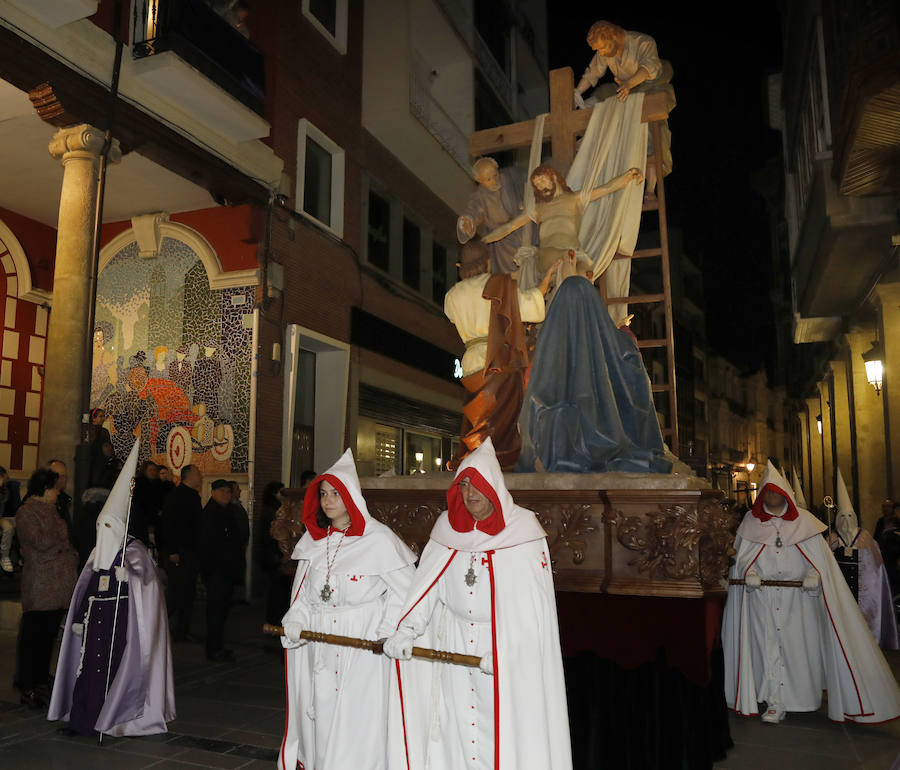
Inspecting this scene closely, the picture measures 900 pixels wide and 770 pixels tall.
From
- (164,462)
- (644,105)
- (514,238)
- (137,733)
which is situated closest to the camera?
(137,733)

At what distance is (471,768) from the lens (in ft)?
13.3

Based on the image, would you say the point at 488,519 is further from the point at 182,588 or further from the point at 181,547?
the point at 182,588

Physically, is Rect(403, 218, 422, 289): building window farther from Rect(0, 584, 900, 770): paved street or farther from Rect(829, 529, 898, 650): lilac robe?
Rect(0, 584, 900, 770): paved street

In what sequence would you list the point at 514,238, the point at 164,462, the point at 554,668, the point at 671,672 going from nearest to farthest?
the point at 554,668 → the point at 671,672 → the point at 514,238 → the point at 164,462

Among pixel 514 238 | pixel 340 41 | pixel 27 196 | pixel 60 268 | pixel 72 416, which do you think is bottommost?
pixel 72 416

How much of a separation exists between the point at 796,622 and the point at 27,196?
13401mm

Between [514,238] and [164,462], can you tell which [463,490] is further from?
[164,462]

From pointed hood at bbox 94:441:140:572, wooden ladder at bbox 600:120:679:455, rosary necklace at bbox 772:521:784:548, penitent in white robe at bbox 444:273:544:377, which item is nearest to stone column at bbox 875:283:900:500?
rosary necklace at bbox 772:521:784:548

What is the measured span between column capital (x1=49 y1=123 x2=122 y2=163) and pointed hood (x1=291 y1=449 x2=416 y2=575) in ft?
25.0

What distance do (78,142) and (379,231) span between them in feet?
25.5

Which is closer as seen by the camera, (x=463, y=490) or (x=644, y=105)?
(x=463, y=490)

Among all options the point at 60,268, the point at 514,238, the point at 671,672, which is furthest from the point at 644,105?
the point at 60,268

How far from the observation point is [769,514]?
692cm

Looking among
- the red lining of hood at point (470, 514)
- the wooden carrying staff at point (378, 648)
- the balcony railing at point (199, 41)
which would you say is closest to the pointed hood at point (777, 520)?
the red lining of hood at point (470, 514)
